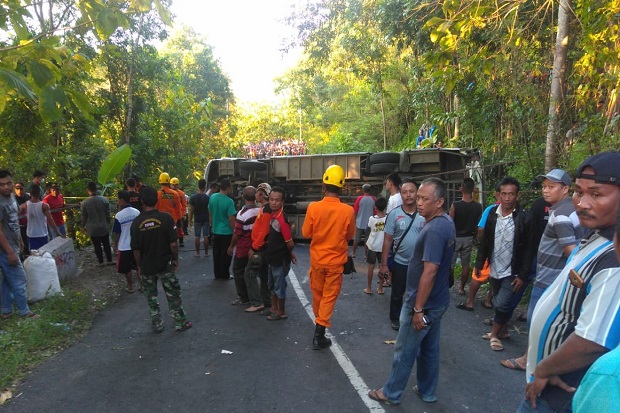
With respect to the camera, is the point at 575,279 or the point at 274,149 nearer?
the point at 575,279

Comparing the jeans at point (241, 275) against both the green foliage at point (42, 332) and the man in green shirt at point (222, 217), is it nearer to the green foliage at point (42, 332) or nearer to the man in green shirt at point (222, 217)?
the man in green shirt at point (222, 217)

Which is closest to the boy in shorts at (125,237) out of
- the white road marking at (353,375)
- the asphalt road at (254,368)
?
the asphalt road at (254,368)

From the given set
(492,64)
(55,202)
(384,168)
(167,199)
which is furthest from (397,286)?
(55,202)

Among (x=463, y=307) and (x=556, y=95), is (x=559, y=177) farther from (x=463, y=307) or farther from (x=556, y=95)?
(x=556, y=95)

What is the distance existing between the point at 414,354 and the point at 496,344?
1.89 metres

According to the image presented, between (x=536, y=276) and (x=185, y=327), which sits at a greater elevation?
(x=536, y=276)

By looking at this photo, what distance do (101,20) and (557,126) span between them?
22.0 feet

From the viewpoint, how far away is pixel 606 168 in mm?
1655

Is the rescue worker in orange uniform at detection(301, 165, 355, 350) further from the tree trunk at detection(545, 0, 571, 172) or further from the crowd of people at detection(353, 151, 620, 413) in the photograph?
the tree trunk at detection(545, 0, 571, 172)

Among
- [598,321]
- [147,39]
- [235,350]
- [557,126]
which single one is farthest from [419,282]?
[147,39]

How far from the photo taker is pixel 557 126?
21.8 feet

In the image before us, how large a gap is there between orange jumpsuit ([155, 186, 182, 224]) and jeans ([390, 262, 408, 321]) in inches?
221

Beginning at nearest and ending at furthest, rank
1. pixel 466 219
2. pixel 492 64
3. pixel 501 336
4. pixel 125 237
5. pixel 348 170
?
pixel 501 336 → pixel 466 219 → pixel 125 237 → pixel 492 64 → pixel 348 170

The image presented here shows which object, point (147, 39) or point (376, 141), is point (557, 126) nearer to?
point (147, 39)
